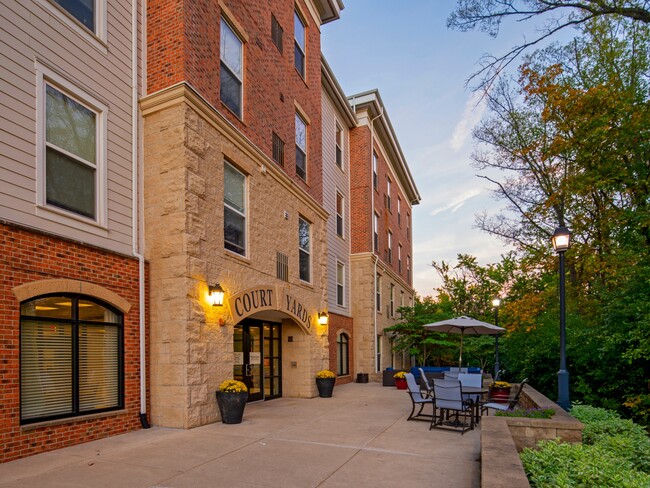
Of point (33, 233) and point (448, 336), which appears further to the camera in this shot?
point (448, 336)

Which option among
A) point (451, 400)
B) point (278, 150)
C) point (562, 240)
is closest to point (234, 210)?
point (278, 150)

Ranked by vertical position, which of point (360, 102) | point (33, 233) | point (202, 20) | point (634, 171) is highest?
point (360, 102)

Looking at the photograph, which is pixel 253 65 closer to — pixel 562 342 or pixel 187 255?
pixel 187 255

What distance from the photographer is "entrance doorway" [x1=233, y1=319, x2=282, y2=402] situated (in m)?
12.1

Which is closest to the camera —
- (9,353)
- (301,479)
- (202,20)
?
(301,479)

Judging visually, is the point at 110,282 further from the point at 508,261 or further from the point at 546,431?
the point at 508,261

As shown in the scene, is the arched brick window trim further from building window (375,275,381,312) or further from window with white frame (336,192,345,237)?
building window (375,275,381,312)

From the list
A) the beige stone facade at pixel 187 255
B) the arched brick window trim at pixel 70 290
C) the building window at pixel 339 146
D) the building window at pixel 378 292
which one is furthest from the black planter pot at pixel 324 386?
the building window at pixel 339 146

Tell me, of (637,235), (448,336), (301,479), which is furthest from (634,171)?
(301,479)

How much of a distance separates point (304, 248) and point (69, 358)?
338 inches

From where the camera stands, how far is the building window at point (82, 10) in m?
7.77

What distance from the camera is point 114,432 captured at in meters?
7.77

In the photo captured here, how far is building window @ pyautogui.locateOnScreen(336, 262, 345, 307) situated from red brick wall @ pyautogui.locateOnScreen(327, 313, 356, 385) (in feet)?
2.48

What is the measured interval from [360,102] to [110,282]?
1746cm
